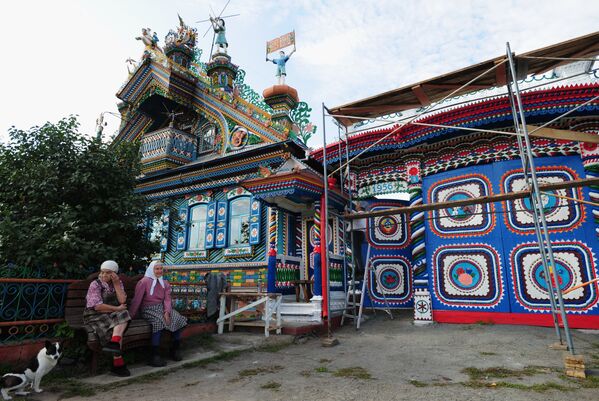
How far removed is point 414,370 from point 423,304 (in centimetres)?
404

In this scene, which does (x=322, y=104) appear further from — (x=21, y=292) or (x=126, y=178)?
(x=21, y=292)

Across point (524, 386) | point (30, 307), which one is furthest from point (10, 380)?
point (524, 386)

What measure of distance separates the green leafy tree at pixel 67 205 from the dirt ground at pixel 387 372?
2080mm

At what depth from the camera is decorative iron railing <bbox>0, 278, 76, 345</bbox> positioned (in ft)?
14.0

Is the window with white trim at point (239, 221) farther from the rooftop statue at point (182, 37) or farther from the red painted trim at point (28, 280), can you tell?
the rooftop statue at point (182, 37)

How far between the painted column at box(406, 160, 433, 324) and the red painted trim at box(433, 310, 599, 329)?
0.31 m

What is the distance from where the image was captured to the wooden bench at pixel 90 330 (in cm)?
436

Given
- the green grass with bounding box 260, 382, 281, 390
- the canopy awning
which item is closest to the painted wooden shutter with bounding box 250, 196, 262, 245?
the canopy awning

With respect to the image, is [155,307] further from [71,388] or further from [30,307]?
[30,307]

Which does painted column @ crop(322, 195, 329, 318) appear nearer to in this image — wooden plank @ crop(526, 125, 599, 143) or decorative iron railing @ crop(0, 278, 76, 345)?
wooden plank @ crop(526, 125, 599, 143)

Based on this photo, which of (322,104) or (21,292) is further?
(322,104)

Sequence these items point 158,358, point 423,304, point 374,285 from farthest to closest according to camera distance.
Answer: point 374,285 → point 423,304 → point 158,358

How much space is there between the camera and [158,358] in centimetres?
480

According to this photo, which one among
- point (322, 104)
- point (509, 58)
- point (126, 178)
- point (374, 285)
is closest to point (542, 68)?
point (509, 58)
